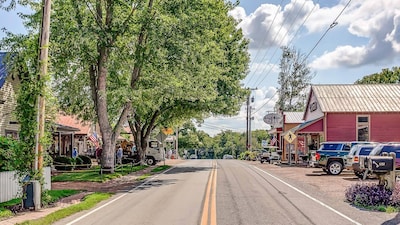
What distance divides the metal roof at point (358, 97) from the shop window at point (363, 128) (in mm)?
809

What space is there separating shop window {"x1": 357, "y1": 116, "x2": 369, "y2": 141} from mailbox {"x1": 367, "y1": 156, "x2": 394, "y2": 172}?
24.2 meters

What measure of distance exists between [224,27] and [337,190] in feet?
68.0

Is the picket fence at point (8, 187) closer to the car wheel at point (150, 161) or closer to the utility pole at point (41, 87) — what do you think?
the utility pole at point (41, 87)

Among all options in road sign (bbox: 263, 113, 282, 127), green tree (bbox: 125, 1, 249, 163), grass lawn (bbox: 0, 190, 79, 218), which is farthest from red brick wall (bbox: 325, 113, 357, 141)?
grass lawn (bbox: 0, 190, 79, 218)

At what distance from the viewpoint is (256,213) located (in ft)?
40.8

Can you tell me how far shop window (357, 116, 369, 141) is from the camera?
37812mm

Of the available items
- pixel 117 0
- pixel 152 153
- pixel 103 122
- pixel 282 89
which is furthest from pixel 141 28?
pixel 282 89

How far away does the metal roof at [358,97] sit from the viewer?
124 ft

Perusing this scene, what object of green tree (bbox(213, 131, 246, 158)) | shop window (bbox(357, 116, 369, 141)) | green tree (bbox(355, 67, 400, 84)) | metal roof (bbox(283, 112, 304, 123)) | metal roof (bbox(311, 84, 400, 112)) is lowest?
green tree (bbox(213, 131, 246, 158))

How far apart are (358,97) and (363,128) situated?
2.96 m

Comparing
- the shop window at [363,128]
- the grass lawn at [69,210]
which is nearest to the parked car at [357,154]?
the grass lawn at [69,210]

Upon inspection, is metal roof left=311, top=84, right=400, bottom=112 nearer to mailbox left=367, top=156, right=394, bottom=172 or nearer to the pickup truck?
the pickup truck

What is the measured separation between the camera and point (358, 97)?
39.7m

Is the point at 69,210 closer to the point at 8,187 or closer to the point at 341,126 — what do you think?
the point at 8,187
